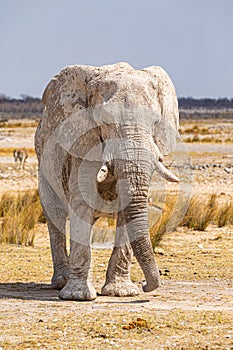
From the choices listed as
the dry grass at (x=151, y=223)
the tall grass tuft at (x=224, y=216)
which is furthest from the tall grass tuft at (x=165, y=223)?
the tall grass tuft at (x=224, y=216)

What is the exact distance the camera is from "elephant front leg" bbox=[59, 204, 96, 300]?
865 centimetres

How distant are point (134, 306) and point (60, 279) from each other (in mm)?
1574

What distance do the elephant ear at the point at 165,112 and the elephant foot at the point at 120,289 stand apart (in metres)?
1.39

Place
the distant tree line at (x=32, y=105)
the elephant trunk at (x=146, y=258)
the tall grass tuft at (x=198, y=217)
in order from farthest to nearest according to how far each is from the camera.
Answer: the distant tree line at (x=32, y=105) < the tall grass tuft at (x=198, y=217) < the elephant trunk at (x=146, y=258)

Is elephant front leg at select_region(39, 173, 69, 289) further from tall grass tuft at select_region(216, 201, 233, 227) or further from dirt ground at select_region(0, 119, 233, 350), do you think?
tall grass tuft at select_region(216, 201, 233, 227)

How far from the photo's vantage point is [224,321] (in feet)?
24.0

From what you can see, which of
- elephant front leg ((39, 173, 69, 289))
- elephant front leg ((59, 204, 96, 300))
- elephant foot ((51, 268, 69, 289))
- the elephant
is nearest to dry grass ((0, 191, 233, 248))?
elephant front leg ((39, 173, 69, 289))

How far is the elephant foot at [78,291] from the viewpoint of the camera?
8633 millimetres

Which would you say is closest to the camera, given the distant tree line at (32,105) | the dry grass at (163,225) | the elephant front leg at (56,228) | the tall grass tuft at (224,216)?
the elephant front leg at (56,228)

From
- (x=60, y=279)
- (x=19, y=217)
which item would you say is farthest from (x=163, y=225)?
(x=60, y=279)

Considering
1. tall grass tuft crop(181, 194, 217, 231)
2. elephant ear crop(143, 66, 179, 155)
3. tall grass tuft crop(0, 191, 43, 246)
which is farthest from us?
tall grass tuft crop(181, 194, 217, 231)

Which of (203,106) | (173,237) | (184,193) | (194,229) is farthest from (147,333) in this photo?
(203,106)

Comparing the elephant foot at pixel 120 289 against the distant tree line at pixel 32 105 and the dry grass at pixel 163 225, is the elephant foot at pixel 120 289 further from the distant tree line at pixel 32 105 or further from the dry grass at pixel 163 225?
the distant tree line at pixel 32 105

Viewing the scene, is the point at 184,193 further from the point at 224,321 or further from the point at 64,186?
the point at 224,321
